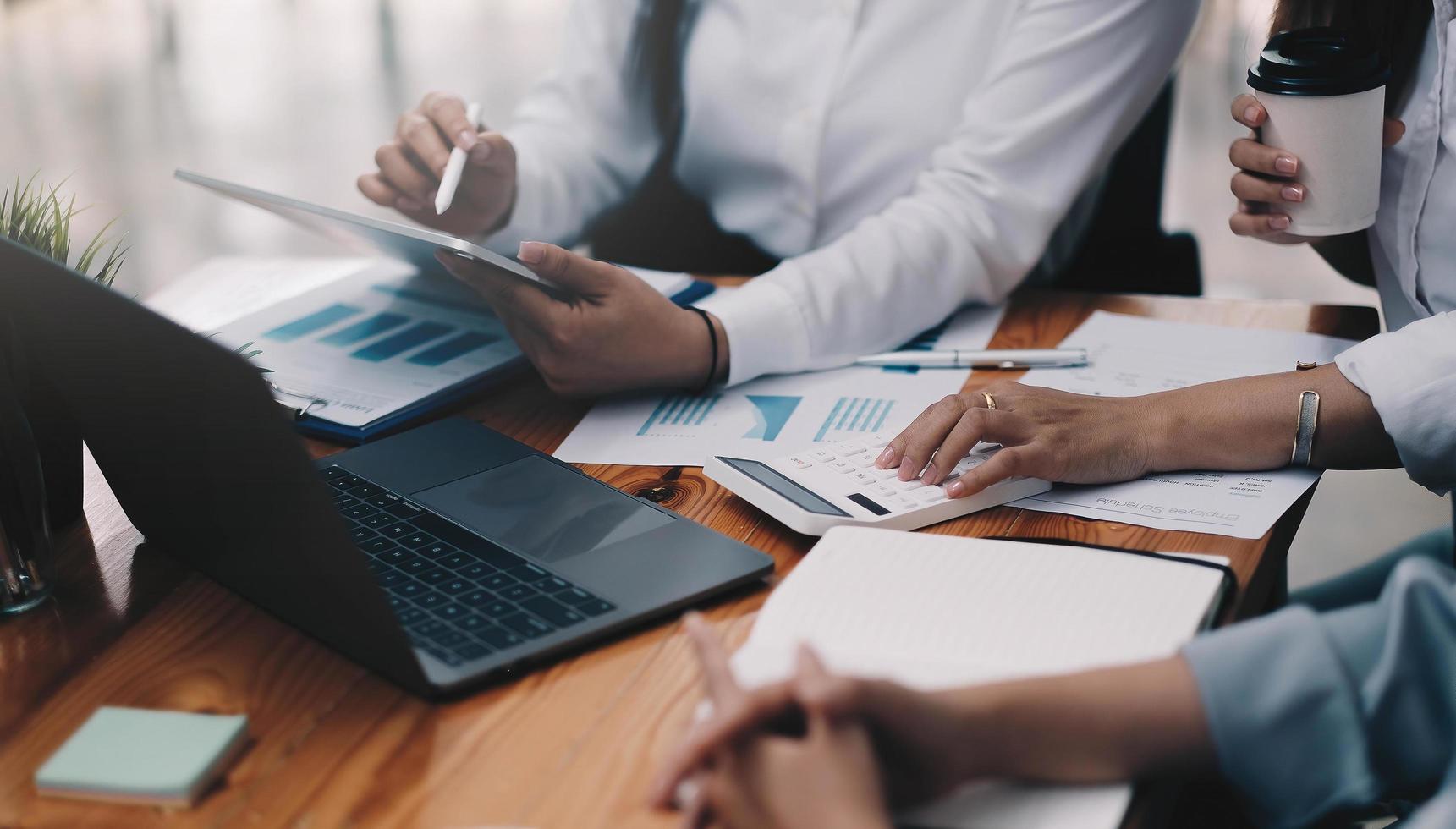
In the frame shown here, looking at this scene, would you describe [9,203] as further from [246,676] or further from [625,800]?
[625,800]

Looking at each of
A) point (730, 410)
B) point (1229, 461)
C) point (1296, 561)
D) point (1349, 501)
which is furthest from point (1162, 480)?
point (1349, 501)

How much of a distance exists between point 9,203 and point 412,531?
0.36 m

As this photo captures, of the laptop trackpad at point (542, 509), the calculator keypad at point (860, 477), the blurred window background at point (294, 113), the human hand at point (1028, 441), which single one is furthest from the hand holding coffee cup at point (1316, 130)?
the blurred window background at point (294, 113)

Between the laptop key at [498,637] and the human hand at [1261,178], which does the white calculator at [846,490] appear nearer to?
the laptop key at [498,637]

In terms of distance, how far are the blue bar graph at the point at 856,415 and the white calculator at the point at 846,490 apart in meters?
0.07

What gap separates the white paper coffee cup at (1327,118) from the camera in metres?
0.84

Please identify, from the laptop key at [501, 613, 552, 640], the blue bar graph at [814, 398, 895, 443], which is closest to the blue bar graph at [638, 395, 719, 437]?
the blue bar graph at [814, 398, 895, 443]

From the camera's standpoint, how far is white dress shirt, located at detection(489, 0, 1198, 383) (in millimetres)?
1108

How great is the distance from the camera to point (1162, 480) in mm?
825

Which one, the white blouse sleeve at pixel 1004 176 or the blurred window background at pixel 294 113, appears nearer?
the white blouse sleeve at pixel 1004 176

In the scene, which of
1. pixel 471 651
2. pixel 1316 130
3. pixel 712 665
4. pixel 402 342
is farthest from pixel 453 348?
pixel 1316 130

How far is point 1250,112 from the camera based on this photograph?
2.99ft

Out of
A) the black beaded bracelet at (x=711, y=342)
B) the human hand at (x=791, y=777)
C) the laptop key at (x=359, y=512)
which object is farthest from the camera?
the black beaded bracelet at (x=711, y=342)

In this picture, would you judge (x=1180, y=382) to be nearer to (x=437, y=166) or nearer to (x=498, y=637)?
(x=498, y=637)
